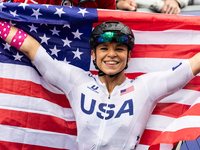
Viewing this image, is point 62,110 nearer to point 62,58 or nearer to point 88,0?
point 62,58

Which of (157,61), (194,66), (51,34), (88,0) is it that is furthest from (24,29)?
(194,66)

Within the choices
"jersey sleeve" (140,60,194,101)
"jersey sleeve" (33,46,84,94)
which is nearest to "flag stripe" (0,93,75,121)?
"jersey sleeve" (33,46,84,94)

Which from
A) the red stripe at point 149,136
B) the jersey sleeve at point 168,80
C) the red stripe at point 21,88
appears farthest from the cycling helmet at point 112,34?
the red stripe at point 149,136

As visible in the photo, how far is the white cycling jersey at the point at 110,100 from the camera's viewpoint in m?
3.33

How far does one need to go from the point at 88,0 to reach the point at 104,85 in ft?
4.82

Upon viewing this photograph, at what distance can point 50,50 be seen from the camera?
3900 mm

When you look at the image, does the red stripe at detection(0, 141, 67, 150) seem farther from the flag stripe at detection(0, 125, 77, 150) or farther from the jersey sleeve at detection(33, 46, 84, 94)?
the jersey sleeve at detection(33, 46, 84, 94)

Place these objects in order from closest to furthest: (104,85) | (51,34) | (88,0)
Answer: (104,85), (51,34), (88,0)

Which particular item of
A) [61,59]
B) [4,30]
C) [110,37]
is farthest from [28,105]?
[110,37]

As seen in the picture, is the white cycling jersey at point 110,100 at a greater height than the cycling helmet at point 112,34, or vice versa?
the cycling helmet at point 112,34

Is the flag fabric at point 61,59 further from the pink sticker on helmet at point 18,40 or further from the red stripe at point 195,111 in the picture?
the red stripe at point 195,111

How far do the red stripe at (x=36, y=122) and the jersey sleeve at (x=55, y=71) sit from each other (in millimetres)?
504

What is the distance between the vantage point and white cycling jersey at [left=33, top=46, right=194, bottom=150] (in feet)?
10.9

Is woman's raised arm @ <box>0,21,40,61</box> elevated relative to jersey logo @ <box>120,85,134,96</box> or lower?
elevated
